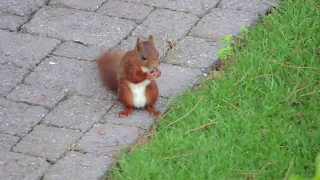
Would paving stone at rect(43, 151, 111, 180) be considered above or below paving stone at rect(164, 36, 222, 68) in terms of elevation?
above

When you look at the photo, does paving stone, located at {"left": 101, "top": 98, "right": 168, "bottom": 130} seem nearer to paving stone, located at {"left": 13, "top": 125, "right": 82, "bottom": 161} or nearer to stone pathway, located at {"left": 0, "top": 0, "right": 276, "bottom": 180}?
stone pathway, located at {"left": 0, "top": 0, "right": 276, "bottom": 180}

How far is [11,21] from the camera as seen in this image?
16.8 ft

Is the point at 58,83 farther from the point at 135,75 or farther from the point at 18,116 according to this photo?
the point at 135,75

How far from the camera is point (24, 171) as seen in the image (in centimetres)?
368

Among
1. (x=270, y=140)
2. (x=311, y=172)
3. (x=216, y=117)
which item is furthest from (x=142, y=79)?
(x=311, y=172)

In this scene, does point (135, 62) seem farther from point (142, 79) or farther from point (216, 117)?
point (216, 117)

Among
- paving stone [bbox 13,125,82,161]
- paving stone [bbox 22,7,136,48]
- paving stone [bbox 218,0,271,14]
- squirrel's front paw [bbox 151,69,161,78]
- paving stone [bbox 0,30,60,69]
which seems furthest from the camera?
paving stone [bbox 218,0,271,14]

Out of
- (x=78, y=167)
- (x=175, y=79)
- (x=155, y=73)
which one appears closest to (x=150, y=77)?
(x=155, y=73)

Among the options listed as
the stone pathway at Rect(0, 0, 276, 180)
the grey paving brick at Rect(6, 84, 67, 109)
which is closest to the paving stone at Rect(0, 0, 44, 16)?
the stone pathway at Rect(0, 0, 276, 180)

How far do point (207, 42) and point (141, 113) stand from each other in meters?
0.94

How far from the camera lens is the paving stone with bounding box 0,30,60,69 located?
4.68 metres

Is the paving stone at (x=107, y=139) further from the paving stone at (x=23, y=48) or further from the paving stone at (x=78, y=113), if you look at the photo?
the paving stone at (x=23, y=48)

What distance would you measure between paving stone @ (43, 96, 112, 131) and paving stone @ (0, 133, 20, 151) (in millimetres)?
225

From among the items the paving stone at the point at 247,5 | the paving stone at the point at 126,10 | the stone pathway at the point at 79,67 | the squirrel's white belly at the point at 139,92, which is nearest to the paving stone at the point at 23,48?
the stone pathway at the point at 79,67
